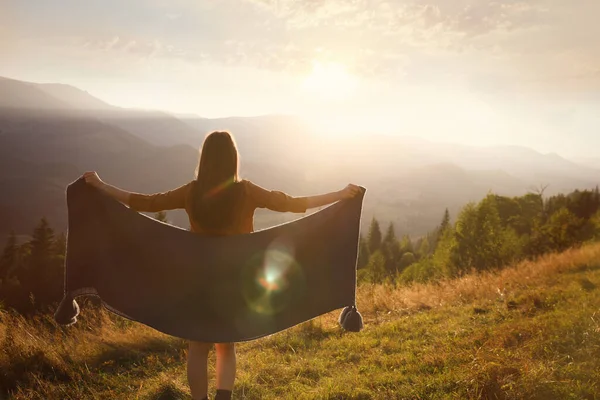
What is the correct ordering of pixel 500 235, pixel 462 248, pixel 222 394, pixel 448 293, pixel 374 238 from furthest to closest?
1. pixel 374 238
2. pixel 462 248
3. pixel 500 235
4. pixel 448 293
5. pixel 222 394

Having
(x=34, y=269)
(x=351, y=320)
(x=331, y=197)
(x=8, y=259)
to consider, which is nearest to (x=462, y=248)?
(x=351, y=320)

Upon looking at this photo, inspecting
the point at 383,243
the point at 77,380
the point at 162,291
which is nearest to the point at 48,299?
the point at 77,380

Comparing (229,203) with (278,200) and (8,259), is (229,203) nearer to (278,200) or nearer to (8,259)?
(278,200)

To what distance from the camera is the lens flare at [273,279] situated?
11.7 ft

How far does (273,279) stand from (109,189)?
159 cm

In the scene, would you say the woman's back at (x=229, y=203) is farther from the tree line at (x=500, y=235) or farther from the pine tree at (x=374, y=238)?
the pine tree at (x=374, y=238)

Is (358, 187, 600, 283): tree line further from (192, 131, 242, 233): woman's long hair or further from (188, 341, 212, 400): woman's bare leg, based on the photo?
(192, 131, 242, 233): woman's long hair

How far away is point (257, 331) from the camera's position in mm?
3494

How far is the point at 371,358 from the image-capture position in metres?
5.44

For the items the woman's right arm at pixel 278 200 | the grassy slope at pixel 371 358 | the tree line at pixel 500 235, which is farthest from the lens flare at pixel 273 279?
the tree line at pixel 500 235

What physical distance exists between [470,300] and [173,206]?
7.15 meters

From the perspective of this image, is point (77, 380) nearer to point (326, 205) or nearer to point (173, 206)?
point (173, 206)

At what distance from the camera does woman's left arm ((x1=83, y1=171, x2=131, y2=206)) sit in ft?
11.4

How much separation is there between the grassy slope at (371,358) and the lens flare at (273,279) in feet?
4.39
